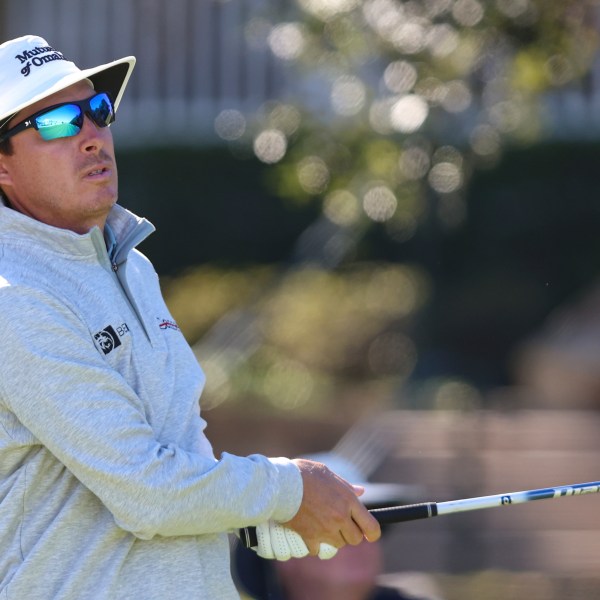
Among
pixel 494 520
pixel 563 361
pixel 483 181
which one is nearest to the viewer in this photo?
pixel 494 520

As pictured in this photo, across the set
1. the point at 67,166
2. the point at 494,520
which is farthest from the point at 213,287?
the point at 67,166

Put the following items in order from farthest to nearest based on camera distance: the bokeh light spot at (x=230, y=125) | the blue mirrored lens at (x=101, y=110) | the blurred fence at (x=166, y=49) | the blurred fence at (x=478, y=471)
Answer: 1. the blurred fence at (x=166, y=49)
2. the bokeh light spot at (x=230, y=125)
3. the blurred fence at (x=478, y=471)
4. the blue mirrored lens at (x=101, y=110)

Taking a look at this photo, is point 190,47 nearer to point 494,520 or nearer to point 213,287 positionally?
point 213,287

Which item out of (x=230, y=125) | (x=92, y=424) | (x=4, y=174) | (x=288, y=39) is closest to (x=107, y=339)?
(x=92, y=424)

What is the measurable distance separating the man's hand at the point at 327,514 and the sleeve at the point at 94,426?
0.69 feet

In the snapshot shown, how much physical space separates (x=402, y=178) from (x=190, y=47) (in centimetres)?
465

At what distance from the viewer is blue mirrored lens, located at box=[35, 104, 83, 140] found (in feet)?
10.2

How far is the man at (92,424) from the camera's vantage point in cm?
274

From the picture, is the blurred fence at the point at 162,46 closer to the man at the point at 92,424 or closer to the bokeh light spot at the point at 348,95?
the bokeh light spot at the point at 348,95

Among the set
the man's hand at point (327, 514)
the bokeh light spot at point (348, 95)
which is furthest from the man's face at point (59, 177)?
the bokeh light spot at point (348, 95)

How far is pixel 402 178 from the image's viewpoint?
9.55m

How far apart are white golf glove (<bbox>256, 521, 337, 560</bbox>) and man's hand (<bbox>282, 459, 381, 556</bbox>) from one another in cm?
1

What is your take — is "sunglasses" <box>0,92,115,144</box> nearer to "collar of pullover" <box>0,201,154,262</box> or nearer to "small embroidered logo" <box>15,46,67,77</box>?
"small embroidered logo" <box>15,46,67,77</box>

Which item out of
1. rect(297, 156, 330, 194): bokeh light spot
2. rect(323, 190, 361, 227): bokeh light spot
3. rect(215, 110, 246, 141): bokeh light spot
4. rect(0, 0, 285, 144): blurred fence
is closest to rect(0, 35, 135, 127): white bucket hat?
rect(297, 156, 330, 194): bokeh light spot
